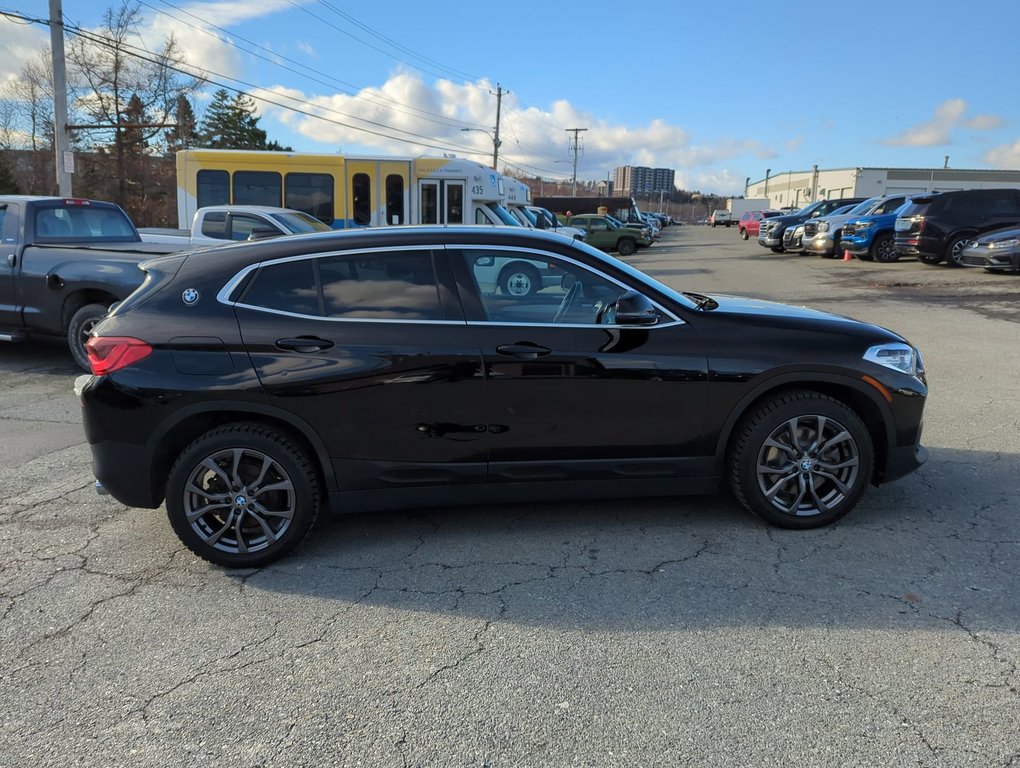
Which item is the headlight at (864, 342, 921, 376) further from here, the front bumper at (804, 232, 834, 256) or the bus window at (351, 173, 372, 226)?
the front bumper at (804, 232, 834, 256)

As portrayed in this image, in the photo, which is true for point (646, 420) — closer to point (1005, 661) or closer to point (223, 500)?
point (1005, 661)

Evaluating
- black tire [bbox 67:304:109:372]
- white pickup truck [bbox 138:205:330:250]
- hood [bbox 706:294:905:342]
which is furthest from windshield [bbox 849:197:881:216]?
black tire [bbox 67:304:109:372]

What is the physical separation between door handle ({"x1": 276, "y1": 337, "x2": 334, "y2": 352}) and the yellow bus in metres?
15.2

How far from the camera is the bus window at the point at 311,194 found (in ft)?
59.2

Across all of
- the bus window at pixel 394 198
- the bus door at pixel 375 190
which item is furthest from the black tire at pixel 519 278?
the bus window at pixel 394 198

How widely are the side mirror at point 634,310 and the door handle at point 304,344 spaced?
152 centimetres

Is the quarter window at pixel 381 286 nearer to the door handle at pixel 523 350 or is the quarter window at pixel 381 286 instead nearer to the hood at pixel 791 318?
the door handle at pixel 523 350

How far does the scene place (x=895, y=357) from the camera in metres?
4.18

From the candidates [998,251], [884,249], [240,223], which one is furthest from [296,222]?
[884,249]

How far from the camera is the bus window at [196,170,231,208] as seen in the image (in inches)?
709

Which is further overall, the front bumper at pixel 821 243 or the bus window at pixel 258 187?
the front bumper at pixel 821 243

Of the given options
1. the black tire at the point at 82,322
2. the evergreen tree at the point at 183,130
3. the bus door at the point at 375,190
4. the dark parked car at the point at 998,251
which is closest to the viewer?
the black tire at the point at 82,322

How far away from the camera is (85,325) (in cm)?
828

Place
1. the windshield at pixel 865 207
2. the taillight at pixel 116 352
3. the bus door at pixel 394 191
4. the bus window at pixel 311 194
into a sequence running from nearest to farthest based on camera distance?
the taillight at pixel 116 352 < the bus window at pixel 311 194 < the bus door at pixel 394 191 < the windshield at pixel 865 207
